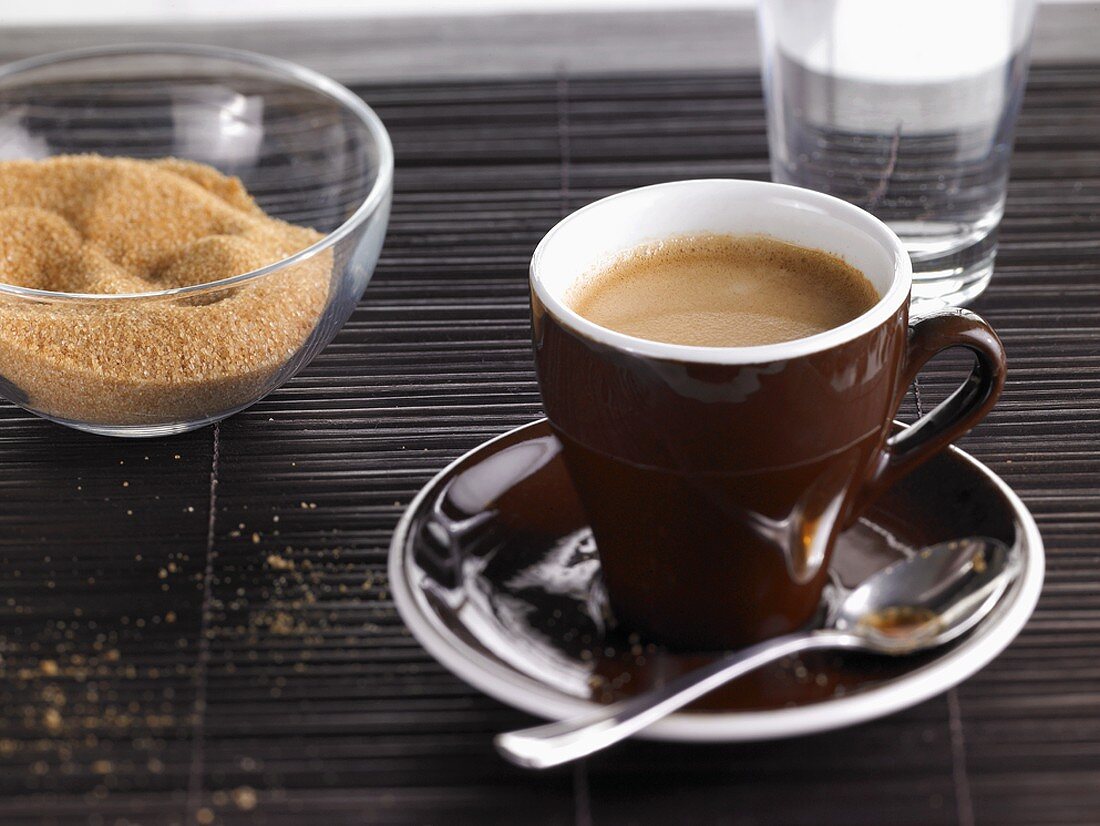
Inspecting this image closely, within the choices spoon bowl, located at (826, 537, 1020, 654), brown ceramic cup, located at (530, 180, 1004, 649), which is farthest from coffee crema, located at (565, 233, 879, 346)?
spoon bowl, located at (826, 537, 1020, 654)

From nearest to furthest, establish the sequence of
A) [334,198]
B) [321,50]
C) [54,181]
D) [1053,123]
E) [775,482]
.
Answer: [775,482] → [54,181] → [334,198] → [1053,123] → [321,50]

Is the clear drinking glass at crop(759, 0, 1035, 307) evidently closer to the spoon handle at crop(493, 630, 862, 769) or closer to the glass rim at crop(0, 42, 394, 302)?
the glass rim at crop(0, 42, 394, 302)

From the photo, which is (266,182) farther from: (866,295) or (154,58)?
(866,295)

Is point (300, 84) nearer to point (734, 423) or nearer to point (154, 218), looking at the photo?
point (154, 218)

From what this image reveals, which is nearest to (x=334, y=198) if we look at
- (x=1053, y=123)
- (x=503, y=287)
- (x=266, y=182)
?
(x=266, y=182)

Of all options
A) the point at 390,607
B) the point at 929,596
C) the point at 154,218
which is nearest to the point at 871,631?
the point at 929,596

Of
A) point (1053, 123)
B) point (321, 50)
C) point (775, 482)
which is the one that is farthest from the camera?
point (321, 50)

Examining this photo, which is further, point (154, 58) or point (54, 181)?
point (154, 58)
